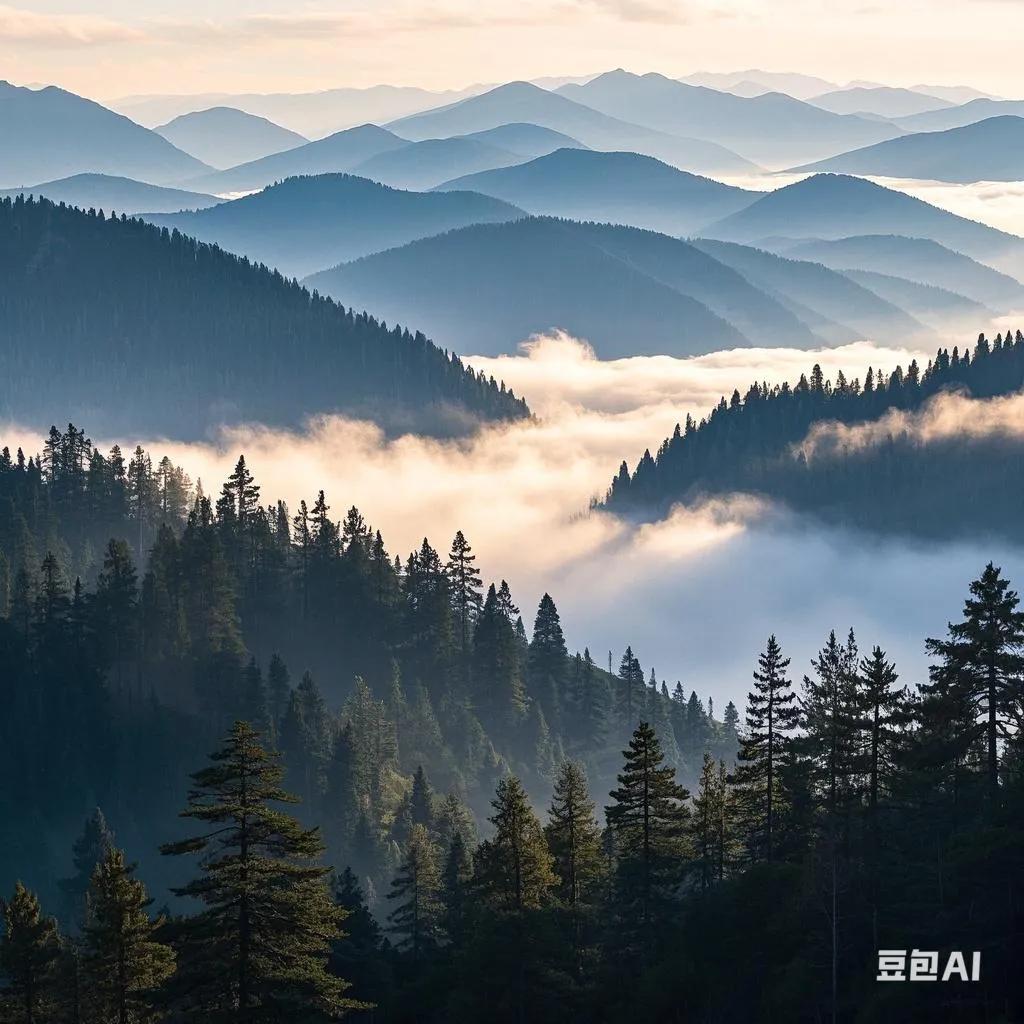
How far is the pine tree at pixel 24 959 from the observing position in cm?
5744

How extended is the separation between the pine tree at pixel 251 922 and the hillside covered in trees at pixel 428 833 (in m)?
0.09

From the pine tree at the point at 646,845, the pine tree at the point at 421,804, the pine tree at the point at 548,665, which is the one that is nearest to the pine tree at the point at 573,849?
the pine tree at the point at 646,845

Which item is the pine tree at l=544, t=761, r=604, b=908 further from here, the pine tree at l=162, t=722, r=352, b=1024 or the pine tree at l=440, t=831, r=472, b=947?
the pine tree at l=162, t=722, r=352, b=1024

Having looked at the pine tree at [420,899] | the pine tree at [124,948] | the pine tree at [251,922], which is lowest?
the pine tree at [420,899]

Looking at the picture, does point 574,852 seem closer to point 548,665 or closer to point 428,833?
point 428,833

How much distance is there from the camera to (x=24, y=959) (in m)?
57.5

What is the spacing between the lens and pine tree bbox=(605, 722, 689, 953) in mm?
62406

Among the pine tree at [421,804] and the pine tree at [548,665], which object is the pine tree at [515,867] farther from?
the pine tree at [548,665]

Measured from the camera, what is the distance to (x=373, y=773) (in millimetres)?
123188

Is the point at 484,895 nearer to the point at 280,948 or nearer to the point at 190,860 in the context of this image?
the point at 280,948

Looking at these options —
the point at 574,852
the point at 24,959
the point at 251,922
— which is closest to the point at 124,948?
the point at 24,959

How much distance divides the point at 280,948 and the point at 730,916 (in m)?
20.8

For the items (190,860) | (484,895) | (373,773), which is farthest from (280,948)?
(373,773)

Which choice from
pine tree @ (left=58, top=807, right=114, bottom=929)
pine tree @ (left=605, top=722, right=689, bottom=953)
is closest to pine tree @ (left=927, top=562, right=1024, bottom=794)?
pine tree @ (left=605, top=722, right=689, bottom=953)
